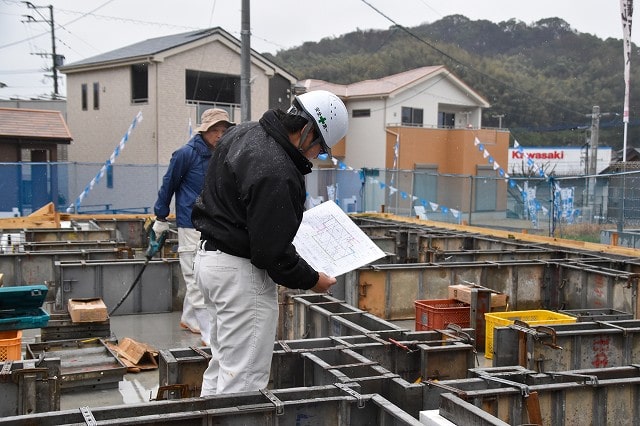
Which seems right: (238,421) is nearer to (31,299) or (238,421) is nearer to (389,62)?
(31,299)

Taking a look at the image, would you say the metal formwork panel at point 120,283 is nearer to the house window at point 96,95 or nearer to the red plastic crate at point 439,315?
the red plastic crate at point 439,315

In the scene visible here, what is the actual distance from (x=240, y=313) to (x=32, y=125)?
24537 mm

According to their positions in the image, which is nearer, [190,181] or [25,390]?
[25,390]

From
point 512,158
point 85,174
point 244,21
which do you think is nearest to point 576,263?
point 244,21

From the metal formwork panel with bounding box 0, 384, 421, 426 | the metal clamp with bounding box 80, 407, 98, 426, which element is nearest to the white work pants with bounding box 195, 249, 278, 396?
the metal formwork panel with bounding box 0, 384, 421, 426

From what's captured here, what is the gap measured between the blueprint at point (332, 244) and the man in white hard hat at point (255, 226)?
0.77 ft

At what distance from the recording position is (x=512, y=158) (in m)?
48.4

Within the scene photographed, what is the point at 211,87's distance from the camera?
105ft

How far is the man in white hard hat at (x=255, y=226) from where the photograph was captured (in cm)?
340

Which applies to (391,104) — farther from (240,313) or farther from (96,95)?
(240,313)

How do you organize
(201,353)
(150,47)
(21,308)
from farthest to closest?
(150,47) → (21,308) → (201,353)

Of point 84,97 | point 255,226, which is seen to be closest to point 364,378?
point 255,226

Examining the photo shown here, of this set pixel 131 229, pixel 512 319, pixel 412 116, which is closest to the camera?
pixel 512 319

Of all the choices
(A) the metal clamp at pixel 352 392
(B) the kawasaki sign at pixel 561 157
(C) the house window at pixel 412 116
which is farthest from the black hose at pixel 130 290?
(B) the kawasaki sign at pixel 561 157
